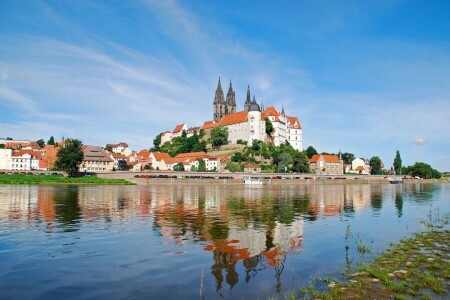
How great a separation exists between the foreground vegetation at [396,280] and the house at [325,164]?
145009mm

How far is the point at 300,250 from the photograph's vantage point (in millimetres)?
17375

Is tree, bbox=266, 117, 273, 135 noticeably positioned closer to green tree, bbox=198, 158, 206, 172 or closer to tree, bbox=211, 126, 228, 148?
tree, bbox=211, 126, 228, 148

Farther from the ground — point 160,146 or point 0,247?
point 160,146

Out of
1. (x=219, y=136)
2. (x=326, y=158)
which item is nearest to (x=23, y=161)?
(x=219, y=136)

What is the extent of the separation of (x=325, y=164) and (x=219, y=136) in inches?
1843

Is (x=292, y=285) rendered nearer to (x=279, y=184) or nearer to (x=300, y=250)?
(x=300, y=250)

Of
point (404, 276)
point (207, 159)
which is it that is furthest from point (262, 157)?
point (404, 276)

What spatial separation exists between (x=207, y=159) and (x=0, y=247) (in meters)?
130

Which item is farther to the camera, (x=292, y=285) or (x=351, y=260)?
(x=351, y=260)

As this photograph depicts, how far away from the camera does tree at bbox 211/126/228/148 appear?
166275mm

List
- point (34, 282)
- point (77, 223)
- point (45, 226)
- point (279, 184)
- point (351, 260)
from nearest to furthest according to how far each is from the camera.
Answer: point (34, 282) < point (351, 260) < point (45, 226) < point (77, 223) < point (279, 184)

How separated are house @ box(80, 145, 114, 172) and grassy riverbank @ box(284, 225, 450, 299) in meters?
127

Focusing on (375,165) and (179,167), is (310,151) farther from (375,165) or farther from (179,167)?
(179,167)

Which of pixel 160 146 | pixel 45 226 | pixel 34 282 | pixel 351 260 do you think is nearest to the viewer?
pixel 34 282
